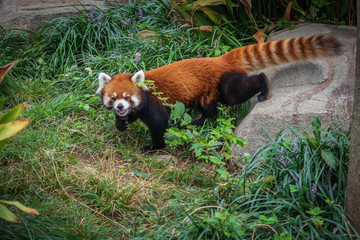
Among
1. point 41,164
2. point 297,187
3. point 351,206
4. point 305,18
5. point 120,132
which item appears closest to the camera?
point 351,206

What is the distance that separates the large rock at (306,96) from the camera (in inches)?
151

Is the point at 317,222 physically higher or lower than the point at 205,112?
higher

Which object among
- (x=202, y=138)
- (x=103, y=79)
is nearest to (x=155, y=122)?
(x=103, y=79)

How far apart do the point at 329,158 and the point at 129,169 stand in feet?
6.22

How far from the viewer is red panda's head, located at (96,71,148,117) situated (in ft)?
14.0

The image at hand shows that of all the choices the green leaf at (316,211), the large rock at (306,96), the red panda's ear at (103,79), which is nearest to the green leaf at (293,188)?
the green leaf at (316,211)

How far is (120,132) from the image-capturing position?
4.58 m

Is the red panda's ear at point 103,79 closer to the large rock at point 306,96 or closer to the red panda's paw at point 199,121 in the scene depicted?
the red panda's paw at point 199,121

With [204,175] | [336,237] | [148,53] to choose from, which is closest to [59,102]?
[148,53]

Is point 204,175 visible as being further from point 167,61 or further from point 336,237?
point 167,61

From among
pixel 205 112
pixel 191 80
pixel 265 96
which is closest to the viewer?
pixel 265 96

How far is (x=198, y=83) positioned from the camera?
4500 mm

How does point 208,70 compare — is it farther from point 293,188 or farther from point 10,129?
point 10,129

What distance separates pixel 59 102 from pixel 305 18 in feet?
10.6
